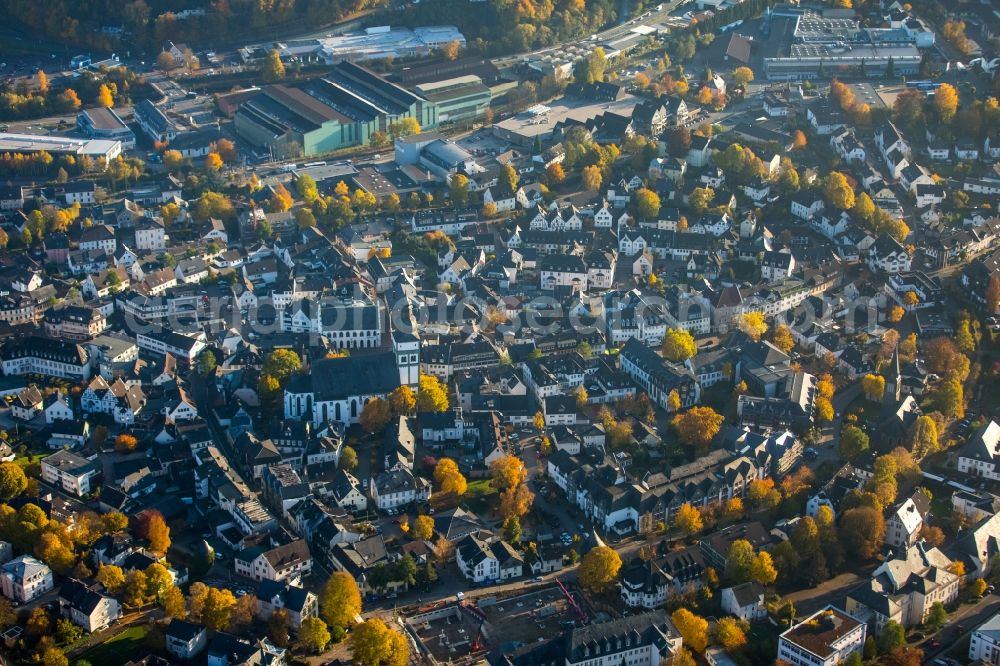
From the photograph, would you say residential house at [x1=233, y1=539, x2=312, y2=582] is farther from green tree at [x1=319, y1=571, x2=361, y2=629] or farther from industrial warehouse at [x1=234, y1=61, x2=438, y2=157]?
industrial warehouse at [x1=234, y1=61, x2=438, y2=157]

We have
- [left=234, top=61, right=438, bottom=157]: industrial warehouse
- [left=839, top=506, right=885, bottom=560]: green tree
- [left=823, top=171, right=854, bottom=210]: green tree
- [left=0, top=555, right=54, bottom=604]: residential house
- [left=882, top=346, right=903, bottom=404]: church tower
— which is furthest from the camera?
[left=234, top=61, right=438, bottom=157]: industrial warehouse

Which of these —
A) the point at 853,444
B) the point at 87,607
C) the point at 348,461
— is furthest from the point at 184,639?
the point at 853,444

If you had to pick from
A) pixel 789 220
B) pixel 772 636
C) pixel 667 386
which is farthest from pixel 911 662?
pixel 789 220

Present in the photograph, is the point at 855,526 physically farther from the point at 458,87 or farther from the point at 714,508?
the point at 458,87

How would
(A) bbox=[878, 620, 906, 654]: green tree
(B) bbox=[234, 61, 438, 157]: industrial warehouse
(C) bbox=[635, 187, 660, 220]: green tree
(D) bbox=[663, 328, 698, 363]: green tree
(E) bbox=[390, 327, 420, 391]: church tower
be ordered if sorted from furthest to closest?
1. (B) bbox=[234, 61, 438, 157]: industrial warehouse
2. (C) bbox=[635, 187, 660, 220]: green tree
3. (D) bbox=[663, 328, 698, 363]: green tree
4. (E) bbox=[390, 327, 420, 391]: church tower
5. (A) bbox=[878, 620, 906, 654]: green tree

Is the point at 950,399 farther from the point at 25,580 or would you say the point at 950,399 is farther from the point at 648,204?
the point at 25,580

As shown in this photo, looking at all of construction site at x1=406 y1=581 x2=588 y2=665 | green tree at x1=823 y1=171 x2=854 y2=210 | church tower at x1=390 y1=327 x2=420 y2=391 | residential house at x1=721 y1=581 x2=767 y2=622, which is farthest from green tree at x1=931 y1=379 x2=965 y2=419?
church tower at x1=390 y1=327 x2=420 y2=391
